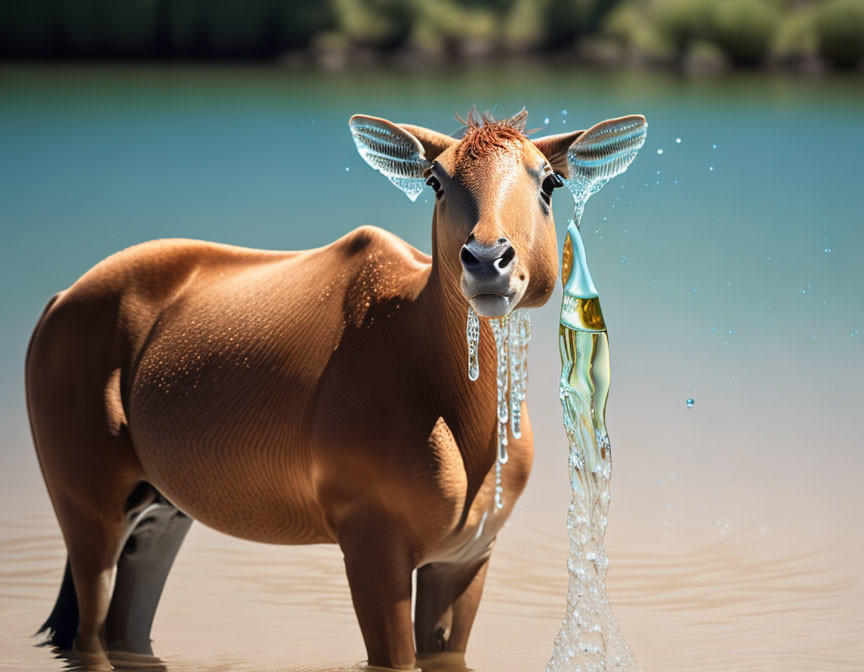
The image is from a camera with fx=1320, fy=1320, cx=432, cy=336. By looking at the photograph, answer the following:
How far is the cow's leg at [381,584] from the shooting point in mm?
3750

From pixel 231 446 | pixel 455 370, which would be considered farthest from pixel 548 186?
pixel 231 446

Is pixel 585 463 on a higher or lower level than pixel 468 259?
lower

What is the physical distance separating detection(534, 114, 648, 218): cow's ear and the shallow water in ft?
6.30

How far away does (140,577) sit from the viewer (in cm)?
479

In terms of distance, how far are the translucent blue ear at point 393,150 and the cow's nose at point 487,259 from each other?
23.8 inches

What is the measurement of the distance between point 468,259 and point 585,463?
921mm

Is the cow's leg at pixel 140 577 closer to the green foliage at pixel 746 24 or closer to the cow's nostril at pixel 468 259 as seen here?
the cow's nostril at pixel 468 259

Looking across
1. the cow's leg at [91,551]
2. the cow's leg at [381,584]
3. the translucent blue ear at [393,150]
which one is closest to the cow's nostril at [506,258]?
the translucent blue ear at [393,150]

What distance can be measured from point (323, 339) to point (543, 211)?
820 mm

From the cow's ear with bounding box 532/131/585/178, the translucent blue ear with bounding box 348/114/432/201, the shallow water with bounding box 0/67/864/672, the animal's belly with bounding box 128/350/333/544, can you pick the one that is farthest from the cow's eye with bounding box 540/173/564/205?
the shallow water with bounding box 0/67/864/672

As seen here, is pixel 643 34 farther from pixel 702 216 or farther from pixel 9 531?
pixel 9 531

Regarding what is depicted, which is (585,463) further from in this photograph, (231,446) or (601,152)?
(231,446)

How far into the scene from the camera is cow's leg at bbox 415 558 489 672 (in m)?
4.21

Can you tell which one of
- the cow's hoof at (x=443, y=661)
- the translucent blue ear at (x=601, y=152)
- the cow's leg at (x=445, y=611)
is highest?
the translucent blue ear at (x=601, y=152)
